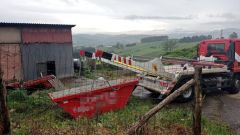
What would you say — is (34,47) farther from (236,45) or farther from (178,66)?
(236,45)

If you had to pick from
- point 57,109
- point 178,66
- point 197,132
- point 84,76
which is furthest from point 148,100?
point 84,76

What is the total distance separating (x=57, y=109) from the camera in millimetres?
9992

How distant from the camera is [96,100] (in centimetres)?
947

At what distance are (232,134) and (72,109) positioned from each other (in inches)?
174

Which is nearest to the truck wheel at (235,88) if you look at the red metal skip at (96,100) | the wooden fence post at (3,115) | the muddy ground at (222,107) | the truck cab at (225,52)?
the muddy ground at (222,107)

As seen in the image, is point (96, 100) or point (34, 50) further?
point (34, 50)

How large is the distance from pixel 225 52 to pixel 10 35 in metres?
11.5

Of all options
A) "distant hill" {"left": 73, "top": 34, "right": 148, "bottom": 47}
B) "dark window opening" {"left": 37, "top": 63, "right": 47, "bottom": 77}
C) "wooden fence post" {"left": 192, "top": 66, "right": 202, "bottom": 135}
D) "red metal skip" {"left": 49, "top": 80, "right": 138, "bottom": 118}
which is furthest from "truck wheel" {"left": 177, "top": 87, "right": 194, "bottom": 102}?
"distant hill" {"left": 73, "top": 34, "right": 148, "bottom": 47}

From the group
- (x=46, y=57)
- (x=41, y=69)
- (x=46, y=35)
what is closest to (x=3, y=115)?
(x=41, y=69)

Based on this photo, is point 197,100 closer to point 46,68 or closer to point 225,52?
point 225,52

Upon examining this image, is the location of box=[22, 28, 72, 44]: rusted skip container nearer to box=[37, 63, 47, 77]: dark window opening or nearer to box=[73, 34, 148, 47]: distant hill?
box=[37, 63, 47, 77]: dark window opening

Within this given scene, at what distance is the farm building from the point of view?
56.2 feet

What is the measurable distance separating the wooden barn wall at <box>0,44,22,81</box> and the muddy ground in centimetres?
717

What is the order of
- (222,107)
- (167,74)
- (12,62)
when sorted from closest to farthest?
(222,107), (167,74), (12,62)
